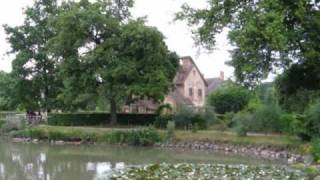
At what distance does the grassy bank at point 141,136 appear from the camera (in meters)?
35.6

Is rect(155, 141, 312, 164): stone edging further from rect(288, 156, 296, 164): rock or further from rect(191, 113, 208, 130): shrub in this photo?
rect(191, 113, 208, 130): shrub

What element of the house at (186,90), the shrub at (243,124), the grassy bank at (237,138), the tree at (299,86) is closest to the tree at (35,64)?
the house at (186,90)

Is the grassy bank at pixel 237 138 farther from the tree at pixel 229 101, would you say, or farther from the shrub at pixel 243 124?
the tree at pixel 229 101

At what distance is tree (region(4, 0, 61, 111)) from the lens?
59.1m

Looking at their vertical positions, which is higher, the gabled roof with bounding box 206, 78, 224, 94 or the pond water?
the gabled roof with bounding box 206, 78, 224, 94

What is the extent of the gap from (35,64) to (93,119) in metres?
10.9

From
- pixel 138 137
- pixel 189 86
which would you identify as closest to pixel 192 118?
pixel 138 137

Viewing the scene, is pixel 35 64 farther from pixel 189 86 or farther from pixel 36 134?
pixel 189 86

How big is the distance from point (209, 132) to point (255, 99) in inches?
307

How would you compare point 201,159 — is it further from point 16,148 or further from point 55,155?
point 16,148

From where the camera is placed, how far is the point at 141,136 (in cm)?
4088

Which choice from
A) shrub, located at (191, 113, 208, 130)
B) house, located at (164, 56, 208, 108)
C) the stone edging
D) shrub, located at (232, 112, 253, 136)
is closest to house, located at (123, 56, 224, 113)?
house, located at (164, 56, 208, 108)

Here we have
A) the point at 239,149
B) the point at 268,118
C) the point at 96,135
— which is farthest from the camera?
the point at 96,135

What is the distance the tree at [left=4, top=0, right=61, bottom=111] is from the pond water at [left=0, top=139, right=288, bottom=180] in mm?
17621
